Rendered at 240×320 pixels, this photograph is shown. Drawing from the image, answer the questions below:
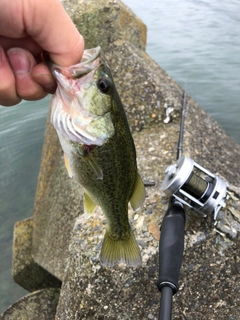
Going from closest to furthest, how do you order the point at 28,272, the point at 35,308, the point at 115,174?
the point at 115,174 < the point at 35,308 < the point at 28,272

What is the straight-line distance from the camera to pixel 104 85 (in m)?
1.90

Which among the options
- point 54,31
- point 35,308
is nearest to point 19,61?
point 54,31

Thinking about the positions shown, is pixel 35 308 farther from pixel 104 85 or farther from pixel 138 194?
pixel 104 85

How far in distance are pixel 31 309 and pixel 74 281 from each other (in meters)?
1.01

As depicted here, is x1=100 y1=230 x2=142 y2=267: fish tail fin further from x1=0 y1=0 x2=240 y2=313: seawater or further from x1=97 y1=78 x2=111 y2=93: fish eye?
x1=0 y1=0 x2=240 y2=313: seawater

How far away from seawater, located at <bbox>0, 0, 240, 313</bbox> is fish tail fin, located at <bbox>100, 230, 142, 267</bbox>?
355 centimetres

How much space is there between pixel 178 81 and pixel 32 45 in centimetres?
838

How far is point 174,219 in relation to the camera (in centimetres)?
258

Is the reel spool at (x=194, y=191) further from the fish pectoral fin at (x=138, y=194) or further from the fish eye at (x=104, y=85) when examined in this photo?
the fish eye at (x=104, y=85)

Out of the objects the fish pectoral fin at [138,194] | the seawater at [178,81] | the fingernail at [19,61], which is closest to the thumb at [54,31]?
the fingernail at [19,61]

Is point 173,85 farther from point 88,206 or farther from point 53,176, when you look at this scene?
point 88,206

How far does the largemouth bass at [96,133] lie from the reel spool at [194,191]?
1.91 feet

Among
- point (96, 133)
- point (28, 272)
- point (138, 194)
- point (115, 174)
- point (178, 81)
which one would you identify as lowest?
point (28, 272)

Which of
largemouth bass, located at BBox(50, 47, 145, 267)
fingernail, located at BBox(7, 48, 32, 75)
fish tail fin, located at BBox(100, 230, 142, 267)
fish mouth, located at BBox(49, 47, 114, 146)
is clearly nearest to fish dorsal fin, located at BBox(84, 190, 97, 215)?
largemouth bass, located at BBox(50, 47, 145, 267)
